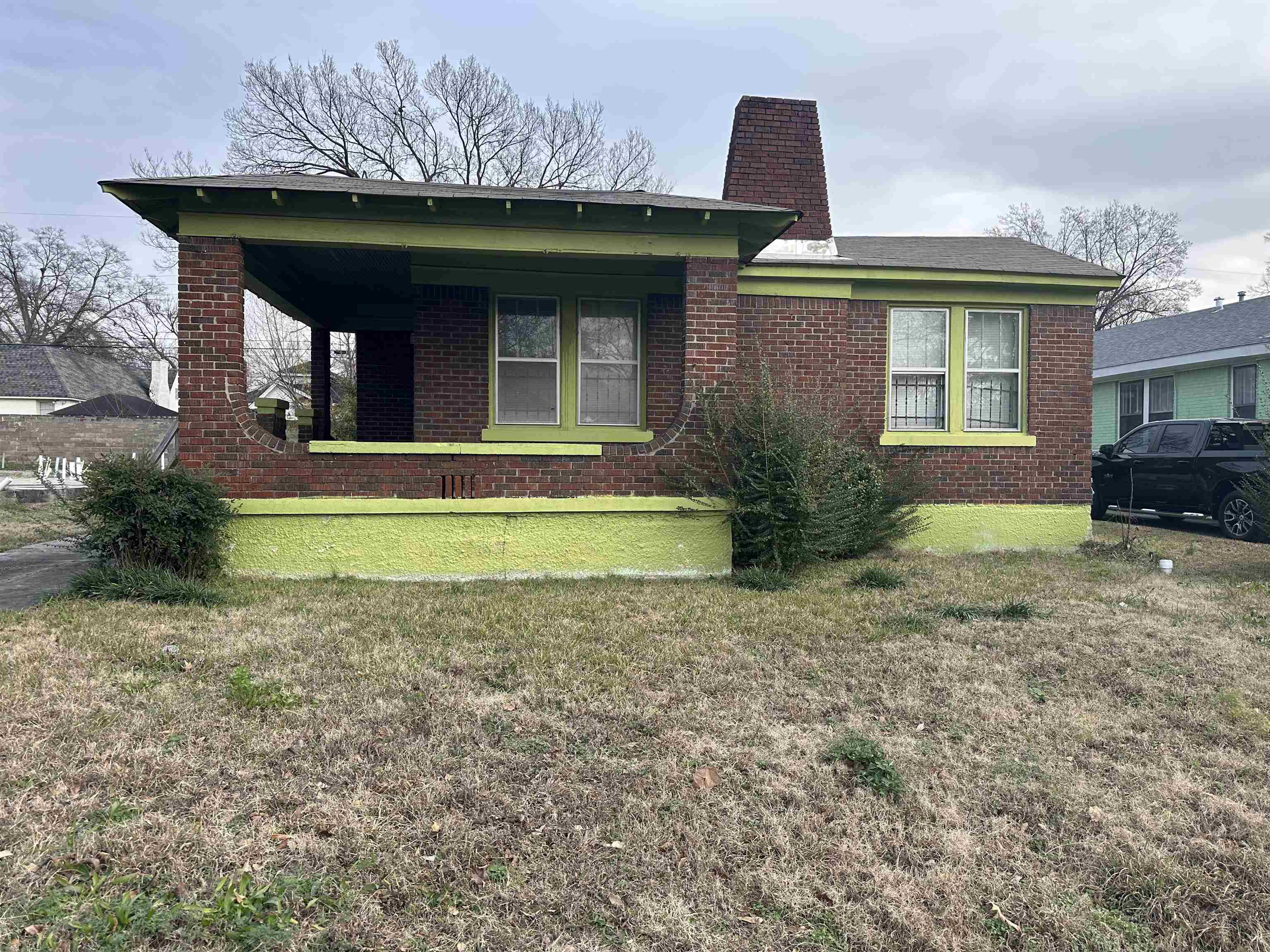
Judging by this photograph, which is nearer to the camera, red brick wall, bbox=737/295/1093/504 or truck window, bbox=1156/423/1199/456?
red brick wall, bbox=737/295/1093/504

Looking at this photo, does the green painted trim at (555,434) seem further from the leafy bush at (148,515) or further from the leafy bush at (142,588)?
the leafy bush at (142,588)

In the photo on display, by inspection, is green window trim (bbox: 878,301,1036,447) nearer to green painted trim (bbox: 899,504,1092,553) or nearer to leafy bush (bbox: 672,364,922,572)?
green painted trim (bbox: 899,504,1092,553)

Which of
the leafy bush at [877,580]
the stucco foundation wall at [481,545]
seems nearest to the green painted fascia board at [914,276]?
the stucco foundation wall at [481,545]

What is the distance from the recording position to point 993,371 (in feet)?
32.2

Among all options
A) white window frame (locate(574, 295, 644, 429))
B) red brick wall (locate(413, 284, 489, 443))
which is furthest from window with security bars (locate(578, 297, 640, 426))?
red brick wall (locate(413, 284, 489, 443))

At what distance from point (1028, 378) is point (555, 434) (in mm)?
5684

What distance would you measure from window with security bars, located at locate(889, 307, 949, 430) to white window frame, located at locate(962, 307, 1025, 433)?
226mm

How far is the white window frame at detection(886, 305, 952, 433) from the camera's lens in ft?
31.7

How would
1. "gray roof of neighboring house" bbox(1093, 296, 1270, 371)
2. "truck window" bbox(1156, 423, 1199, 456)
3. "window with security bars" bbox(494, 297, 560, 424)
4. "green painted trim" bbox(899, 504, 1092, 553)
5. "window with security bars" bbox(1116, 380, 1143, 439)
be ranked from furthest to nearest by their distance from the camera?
1. "window with security bars" bbox(1116, 380, 1143, 439)
2. "gray roof of neighboring house" bbox(1093, 296, 1270, 371)
3. "truck window" bbox(1156, 423, 1199, 456)
4. "window with security bars" bbox(494, 297, 560, 424)
5. "green painted trim" bbox(899, 504, 1092, 553)

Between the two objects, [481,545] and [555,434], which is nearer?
[481,545]

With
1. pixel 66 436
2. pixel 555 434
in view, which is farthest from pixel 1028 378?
pixel 66 436

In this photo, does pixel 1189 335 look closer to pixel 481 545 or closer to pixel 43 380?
pixel 481 545

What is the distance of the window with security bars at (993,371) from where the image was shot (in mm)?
9805

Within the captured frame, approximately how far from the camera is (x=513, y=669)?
4809mm
